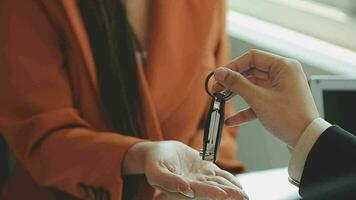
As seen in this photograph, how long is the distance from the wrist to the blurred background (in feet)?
0.95

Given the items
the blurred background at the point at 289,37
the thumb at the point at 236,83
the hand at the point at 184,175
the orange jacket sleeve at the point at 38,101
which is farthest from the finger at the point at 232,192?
the blurred background at the point at 289,37

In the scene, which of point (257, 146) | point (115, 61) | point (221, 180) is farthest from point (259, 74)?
point (257, 146)

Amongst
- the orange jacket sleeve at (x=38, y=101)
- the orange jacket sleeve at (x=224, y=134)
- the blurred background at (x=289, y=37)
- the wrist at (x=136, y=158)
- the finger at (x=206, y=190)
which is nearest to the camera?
the finger at (x=206, y=190)

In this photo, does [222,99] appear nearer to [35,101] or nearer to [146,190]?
[146,190]

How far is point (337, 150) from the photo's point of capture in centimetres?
64

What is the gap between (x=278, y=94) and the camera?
678 mm

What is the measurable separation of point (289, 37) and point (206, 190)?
2.11 ft

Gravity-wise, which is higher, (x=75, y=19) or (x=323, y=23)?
(x=75, y=19)

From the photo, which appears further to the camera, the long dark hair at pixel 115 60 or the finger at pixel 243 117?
the long dark hair at pixel 115 60

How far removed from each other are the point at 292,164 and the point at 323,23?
0.63 metres

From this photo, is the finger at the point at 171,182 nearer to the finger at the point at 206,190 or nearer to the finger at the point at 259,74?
the finger at the point at 206,190

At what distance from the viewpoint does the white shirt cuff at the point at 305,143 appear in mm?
655

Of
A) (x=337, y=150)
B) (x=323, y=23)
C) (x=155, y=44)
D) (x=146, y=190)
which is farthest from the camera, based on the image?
(x=323, y=23)

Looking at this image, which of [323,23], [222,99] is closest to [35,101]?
[222,99]
